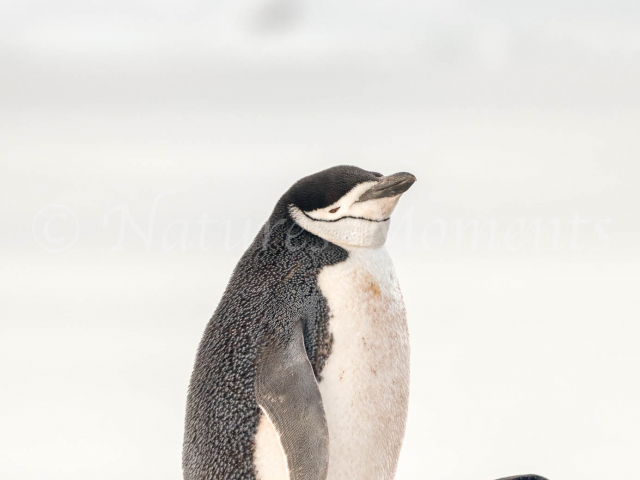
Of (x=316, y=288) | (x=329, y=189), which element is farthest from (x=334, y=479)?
(x=329, y=189)

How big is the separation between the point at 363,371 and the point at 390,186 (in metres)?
0.33

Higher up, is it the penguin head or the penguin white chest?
the penguin head

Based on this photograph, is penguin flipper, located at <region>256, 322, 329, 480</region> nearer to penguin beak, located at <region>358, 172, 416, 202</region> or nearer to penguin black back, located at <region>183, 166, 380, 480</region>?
penguin black back, located at <region>183, 166, 380, 480</region>

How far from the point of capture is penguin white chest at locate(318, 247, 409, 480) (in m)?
1.35

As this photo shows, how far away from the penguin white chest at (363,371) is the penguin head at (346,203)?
0.04 meters

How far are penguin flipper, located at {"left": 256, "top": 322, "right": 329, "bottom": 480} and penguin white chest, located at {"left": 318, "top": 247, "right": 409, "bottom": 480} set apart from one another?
0.25 ft

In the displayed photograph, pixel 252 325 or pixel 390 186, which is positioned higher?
pixel 390 186

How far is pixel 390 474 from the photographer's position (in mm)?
1442

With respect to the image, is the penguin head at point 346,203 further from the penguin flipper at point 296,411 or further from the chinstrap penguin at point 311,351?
the penguin flipper at point 296,411

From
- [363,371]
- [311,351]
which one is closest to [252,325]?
[311,351]

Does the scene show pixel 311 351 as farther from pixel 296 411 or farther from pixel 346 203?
pixel 346 203

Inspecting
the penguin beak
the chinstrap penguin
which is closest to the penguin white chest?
the chinstrap penguin

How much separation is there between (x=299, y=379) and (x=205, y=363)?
0.21m

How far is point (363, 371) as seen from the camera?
137 cm
